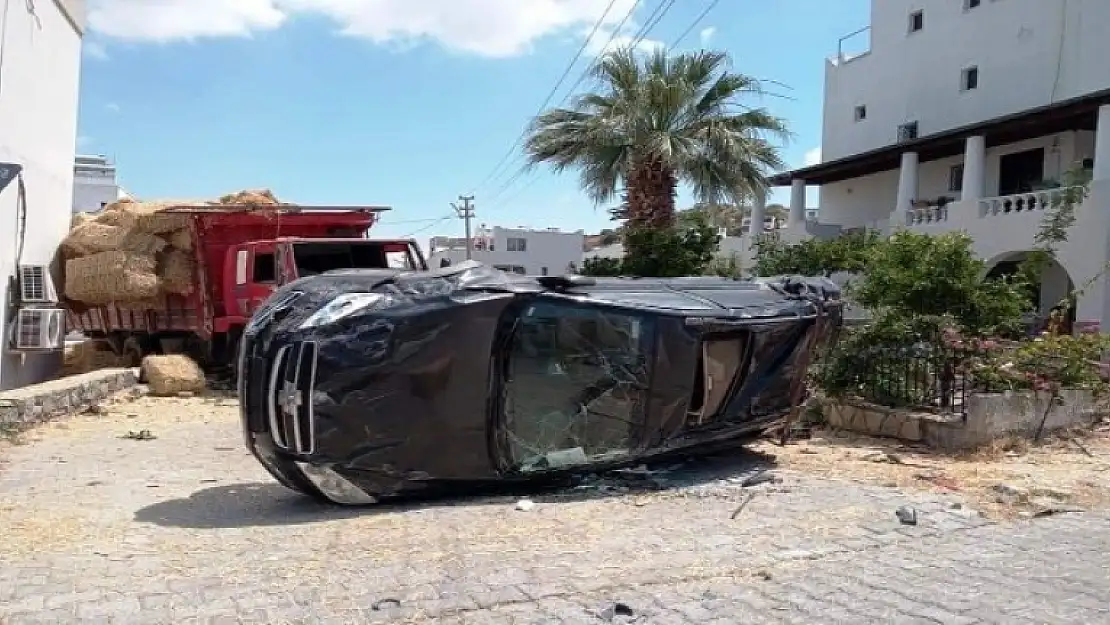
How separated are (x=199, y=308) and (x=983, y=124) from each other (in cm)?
1665

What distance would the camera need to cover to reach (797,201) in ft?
86.3

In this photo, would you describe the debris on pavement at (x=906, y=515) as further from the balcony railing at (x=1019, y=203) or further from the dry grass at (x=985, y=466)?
the balcony railing at (x=1019, y=203)

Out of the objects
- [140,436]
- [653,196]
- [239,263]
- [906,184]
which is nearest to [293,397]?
[140,436]

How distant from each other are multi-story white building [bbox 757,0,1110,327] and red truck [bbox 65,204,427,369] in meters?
12.8

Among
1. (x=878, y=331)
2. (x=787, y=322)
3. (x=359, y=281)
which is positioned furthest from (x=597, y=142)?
(x=359, y=281)

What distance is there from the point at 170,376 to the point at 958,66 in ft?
71.3

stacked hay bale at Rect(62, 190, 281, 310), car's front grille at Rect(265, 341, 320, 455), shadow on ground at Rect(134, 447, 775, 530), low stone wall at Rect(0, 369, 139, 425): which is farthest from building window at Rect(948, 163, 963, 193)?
car's front grille at Rect(265, 341, 320, 455)

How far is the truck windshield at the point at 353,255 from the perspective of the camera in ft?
40.8

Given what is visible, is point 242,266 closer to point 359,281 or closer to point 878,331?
point 359,281

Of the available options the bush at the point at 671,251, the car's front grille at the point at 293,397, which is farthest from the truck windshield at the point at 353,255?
the car's front grille at the point at 293,397

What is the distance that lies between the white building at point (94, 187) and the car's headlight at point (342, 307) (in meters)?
33.4

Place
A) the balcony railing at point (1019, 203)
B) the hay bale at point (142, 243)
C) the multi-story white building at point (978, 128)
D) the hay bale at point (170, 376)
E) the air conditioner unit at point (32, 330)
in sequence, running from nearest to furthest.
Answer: the air conditioner unit at point (32, 330) < the hay bale at point (170, 376) < the hay bale at point (142, 243) < the balcony railing at point (1019, 203) < the multi-story white building at point (978, 128)

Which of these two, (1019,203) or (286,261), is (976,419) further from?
(1019,203)

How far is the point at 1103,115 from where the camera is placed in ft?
53.5
